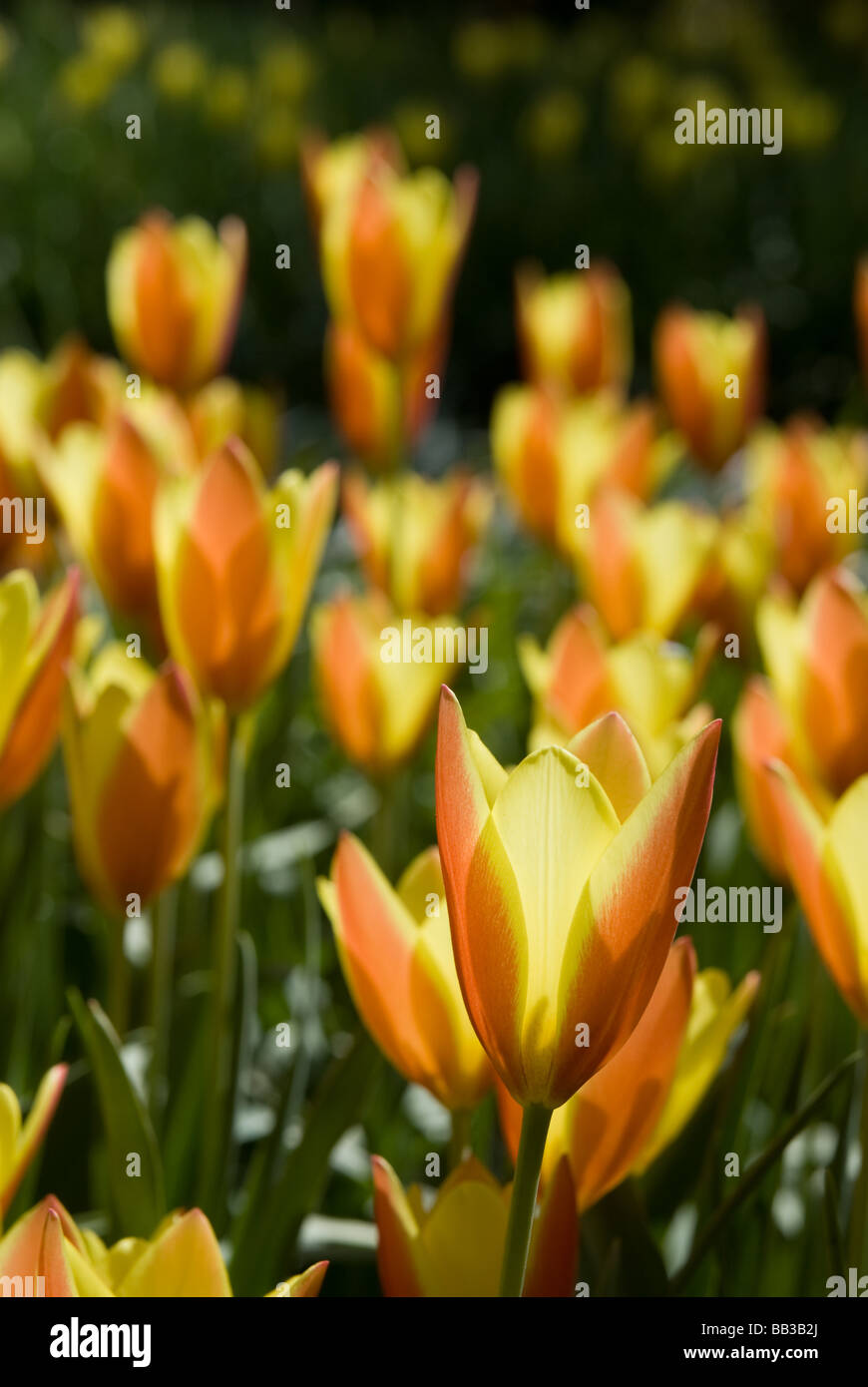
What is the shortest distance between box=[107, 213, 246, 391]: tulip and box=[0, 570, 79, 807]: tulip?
33.5 inches

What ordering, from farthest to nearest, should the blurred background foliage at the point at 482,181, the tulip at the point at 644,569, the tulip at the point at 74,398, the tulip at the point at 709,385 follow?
the blurred background foliage at the point at 482,181
the tulip at the point at 709,385
the tulip at the point at 74,398
the tulip at the point at 644,569

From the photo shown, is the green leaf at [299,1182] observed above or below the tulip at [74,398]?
below

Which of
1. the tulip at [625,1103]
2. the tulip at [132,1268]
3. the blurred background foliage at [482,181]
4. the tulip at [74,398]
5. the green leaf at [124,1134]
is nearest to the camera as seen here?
the tulip at [132,1268]

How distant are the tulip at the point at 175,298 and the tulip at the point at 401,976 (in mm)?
1078

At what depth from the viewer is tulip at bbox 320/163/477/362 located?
142 centimetres

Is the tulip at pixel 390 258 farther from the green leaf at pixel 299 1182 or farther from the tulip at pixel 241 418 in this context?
the green leaf at pixel 299 1182

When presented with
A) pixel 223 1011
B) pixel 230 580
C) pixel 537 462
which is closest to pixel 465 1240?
pixel 223 1011

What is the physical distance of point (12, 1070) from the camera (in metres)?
1.08

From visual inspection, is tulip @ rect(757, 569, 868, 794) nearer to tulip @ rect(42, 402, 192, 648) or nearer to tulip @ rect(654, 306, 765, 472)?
tulip @ rect(42, 402, 192, 648)

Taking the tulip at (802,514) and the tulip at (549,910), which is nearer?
the tulip at (549,910)

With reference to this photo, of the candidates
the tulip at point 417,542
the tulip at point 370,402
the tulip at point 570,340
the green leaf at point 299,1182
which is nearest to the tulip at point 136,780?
the green leaf at point 299,1182

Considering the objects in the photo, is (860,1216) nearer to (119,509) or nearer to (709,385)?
(119,509)

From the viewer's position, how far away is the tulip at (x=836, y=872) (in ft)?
2.29

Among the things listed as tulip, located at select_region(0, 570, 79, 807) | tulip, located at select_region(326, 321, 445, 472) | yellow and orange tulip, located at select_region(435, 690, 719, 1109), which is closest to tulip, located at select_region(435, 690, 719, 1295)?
yellow and orange tulip, located at select_region(435, 690, 719, 1109)
